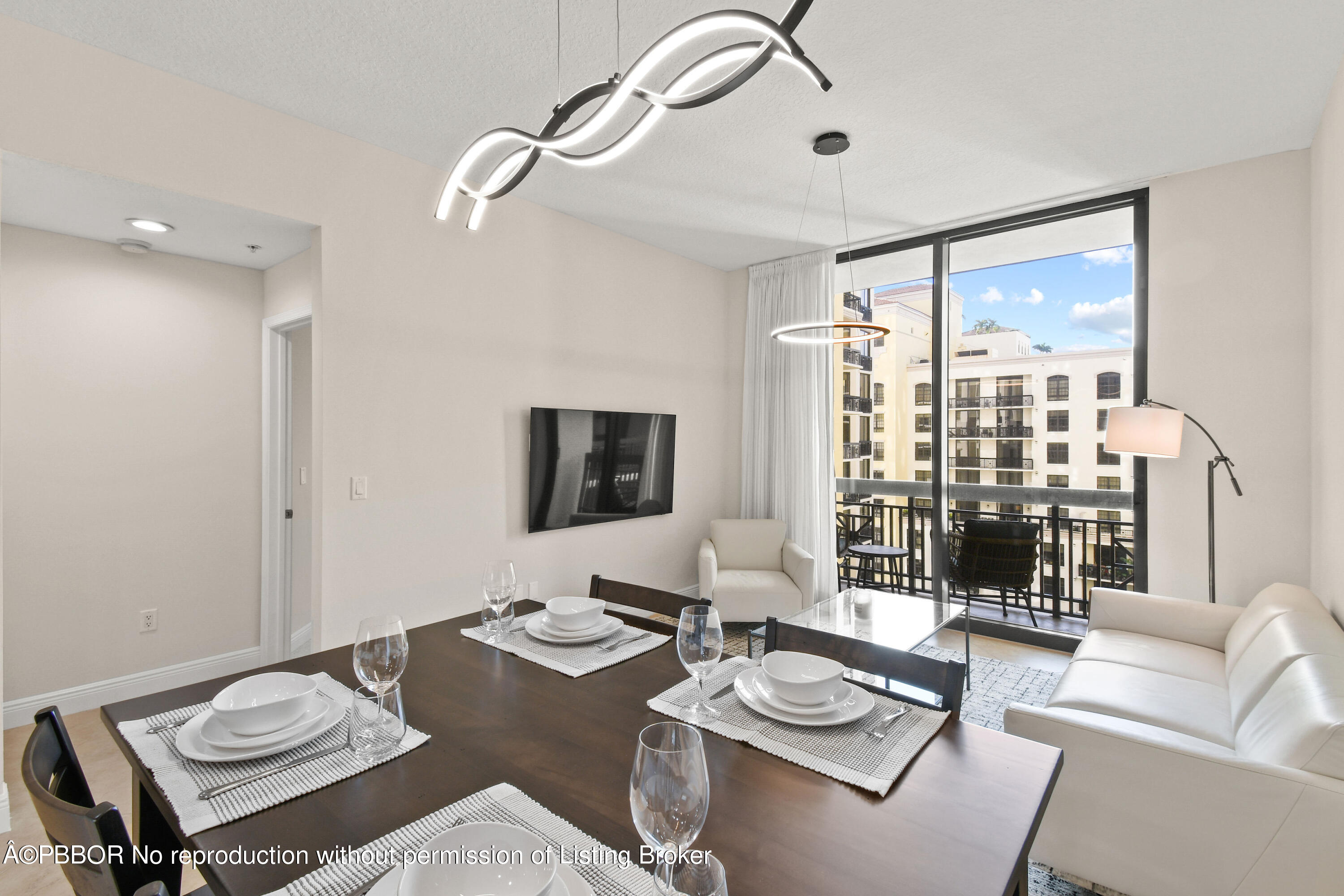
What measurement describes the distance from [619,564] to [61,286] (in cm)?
318

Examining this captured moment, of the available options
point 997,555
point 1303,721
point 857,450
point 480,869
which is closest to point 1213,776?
point 1303,721

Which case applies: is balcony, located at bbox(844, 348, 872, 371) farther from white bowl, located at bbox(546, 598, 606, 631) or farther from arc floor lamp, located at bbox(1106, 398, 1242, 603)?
white bowl, located at bbox(546, 598, 606, 631)

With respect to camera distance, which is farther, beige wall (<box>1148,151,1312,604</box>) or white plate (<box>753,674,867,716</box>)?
beige wall (<box>1148,151,1312,604</box>)

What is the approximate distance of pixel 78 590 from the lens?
2.90 m

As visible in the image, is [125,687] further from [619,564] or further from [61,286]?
[619,564]

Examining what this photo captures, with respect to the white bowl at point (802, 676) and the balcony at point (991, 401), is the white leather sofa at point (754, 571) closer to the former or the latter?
the balcony at point (991, 401)

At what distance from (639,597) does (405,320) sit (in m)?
1.93

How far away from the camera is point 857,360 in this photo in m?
4.89

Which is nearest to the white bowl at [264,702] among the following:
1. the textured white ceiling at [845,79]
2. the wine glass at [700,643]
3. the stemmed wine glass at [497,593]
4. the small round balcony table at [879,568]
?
the stemmed wine glass at [497,593]

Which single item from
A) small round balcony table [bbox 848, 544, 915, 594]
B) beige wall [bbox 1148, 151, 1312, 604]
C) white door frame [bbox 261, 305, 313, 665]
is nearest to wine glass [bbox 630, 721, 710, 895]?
white door frame [bbox 261, 305, 313, 665]

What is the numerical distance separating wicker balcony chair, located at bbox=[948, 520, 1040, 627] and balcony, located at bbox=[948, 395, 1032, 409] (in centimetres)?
82

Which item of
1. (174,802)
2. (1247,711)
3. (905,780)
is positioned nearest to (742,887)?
(905,780)

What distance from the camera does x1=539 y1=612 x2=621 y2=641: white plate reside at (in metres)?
1.62

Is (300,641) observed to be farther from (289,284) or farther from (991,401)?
(991,401)
